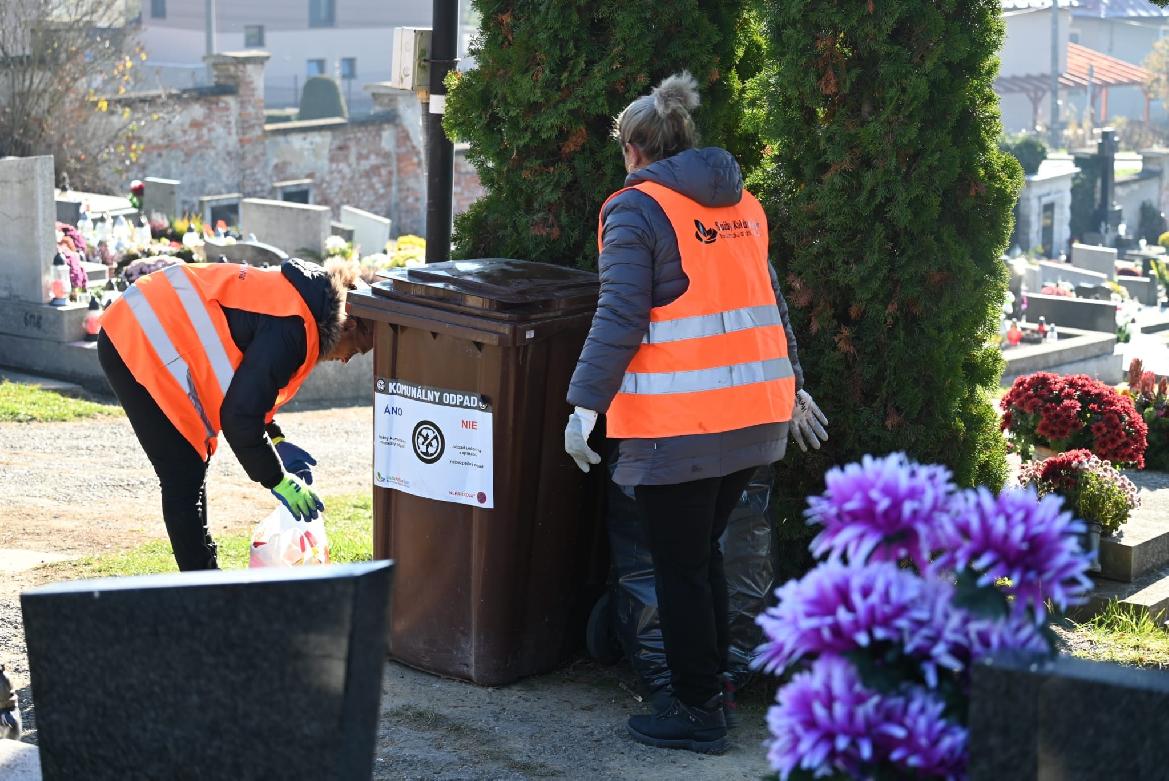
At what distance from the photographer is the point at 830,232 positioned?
4.83 metres

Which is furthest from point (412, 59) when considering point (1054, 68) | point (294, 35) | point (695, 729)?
point (1054, 68)

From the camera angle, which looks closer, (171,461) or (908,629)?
(908,629)

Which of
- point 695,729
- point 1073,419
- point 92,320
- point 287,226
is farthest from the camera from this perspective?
point 287,226

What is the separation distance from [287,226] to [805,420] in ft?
43.3

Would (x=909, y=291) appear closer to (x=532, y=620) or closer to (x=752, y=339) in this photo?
(x=752, y=339)

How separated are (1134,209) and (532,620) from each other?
40.1 m

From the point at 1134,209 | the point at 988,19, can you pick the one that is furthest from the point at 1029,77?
the point at 988,19

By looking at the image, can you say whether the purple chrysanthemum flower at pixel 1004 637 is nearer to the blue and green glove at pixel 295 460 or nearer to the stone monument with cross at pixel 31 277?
the blue and green glove at pixel 295 460

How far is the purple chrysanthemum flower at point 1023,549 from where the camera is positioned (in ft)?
7.21

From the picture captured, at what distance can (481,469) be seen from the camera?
4402 millimetres

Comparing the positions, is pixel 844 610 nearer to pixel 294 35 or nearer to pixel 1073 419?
pixel 1073 419

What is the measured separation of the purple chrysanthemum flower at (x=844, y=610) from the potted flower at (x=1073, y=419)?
4.68 metres

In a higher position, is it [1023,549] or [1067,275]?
[1023,549]

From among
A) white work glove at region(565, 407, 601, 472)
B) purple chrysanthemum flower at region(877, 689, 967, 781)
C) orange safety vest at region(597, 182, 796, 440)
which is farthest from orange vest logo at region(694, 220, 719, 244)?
purple chrysanthemum flower at region(877, 689, 967, 781)
